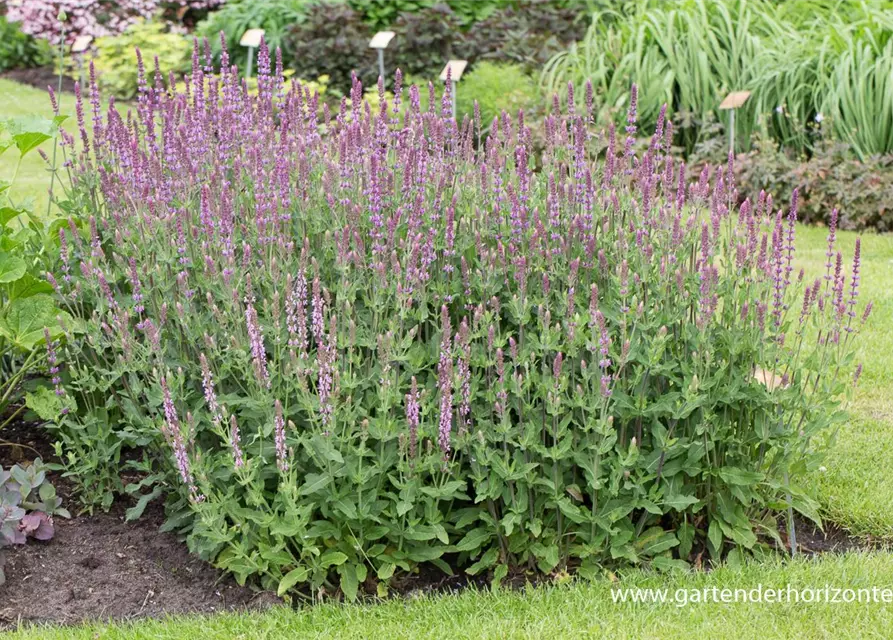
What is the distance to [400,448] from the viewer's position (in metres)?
3.48

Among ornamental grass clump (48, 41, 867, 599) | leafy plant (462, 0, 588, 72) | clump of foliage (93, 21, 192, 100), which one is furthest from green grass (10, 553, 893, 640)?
clump of foliage (93, 21, 192, 100)

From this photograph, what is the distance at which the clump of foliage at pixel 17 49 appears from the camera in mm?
16734

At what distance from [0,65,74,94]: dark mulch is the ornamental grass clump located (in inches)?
466

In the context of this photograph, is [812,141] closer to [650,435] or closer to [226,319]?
[650,435]

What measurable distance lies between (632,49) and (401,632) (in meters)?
8.33

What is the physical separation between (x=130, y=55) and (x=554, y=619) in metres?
12.2

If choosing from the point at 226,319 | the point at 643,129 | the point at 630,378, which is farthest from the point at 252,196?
the point at 643,129

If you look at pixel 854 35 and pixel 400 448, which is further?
pixel 854 35

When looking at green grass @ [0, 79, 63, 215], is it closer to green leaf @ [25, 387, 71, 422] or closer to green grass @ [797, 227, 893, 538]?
green leaf @ [25, 387, 71, 422]

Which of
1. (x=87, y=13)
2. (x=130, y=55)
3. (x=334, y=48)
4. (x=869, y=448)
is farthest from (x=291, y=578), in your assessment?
(x=87, y=13)

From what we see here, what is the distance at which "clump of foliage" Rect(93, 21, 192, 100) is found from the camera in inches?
549

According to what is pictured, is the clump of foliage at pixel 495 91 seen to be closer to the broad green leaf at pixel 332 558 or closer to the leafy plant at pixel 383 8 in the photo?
the leafy plant at pixel 383 8

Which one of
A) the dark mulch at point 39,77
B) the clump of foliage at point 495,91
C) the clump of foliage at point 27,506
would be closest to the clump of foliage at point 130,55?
the dark mulch at point 39,77

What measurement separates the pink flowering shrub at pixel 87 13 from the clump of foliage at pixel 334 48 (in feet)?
11.2
